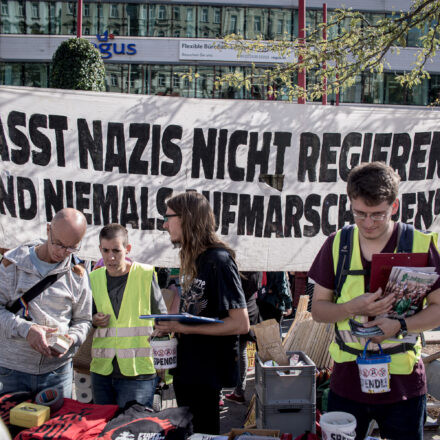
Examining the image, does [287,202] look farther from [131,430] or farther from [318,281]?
[131,430]

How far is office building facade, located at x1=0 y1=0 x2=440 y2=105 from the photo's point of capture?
90.1 ft

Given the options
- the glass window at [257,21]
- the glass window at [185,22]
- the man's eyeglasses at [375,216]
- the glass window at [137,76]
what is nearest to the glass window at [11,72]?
the glass window at [137,76]

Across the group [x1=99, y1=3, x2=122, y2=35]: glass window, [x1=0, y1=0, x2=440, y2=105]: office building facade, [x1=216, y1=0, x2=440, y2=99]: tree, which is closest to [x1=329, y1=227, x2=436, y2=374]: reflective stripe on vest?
[x1=216, y1=0, x2=440, y2=99]: tree

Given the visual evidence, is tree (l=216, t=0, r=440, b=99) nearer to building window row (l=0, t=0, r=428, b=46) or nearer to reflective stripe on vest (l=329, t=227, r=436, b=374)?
reflective stripe on vest (l=329, t=227, r=436, b=374)

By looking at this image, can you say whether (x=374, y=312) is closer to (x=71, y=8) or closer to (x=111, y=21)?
(x=111, y=21)

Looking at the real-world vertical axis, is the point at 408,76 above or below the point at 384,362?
above

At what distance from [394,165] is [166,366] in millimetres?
2607

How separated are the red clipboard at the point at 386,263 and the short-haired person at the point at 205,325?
2.64ft

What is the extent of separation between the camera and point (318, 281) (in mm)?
2529

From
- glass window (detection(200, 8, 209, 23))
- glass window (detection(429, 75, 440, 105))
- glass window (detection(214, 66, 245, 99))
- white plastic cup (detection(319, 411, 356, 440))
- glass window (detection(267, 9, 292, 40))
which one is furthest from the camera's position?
glass window (detection(429, 75, 440, 105))

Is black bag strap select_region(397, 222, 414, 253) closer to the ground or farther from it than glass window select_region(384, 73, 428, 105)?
closer to the ground

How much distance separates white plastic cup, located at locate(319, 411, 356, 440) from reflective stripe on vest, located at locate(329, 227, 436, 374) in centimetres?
27

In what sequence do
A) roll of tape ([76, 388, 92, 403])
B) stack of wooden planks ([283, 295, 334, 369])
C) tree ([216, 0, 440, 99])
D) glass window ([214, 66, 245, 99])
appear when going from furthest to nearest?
glass window ([214, 66, 245, 99]), tree ([216, 0, 440, 99]), stack of wooden planks ([283, 295, 334, 369]), roll of tape ([76, 388, 92, 403])

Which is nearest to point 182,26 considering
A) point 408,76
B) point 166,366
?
point 408,76
